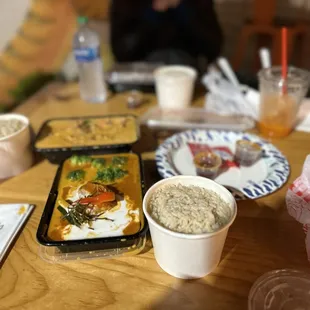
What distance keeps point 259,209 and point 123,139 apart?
413 millimetres

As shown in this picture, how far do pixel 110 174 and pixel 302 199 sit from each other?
1.40ft

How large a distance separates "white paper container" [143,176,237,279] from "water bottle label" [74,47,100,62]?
75cm

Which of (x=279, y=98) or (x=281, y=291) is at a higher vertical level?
(x=279, y=98)

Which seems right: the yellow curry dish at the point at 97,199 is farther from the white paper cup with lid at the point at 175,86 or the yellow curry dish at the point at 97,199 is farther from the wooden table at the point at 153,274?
the white paper cup with lid at the point at 175,86

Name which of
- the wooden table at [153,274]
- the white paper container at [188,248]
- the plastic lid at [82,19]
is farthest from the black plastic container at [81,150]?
the plastic lid at [82,19]

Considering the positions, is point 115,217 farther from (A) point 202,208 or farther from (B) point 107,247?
(A) point 202,208

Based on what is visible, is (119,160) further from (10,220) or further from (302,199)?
(302,199)

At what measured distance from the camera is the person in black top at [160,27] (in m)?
1.74

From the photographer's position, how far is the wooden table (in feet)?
1.89

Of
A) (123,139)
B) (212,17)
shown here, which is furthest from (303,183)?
(212,17)

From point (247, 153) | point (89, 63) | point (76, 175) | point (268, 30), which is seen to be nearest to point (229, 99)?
point (247, 153)

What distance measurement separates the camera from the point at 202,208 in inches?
23.0

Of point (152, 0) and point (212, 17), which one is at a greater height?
point (152, 0)

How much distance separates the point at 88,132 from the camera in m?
0.97
